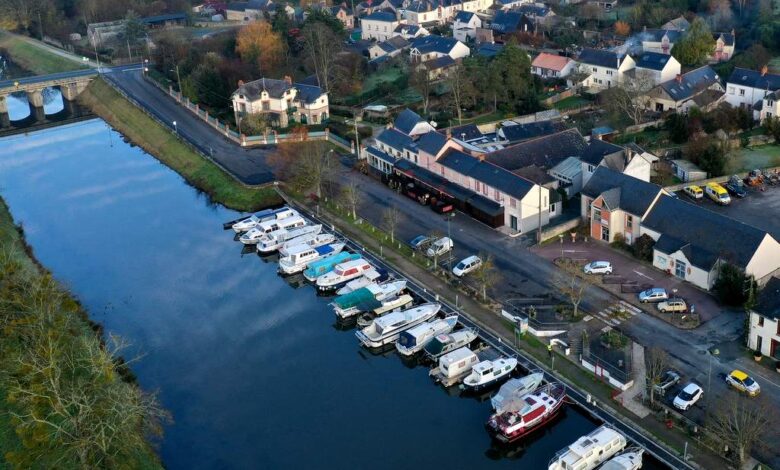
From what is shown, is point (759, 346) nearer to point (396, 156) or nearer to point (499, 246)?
point (499, 246)

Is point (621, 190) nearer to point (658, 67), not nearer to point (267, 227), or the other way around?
point (267, 227)

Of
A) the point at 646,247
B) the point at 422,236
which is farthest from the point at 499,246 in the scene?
the point at 646,247

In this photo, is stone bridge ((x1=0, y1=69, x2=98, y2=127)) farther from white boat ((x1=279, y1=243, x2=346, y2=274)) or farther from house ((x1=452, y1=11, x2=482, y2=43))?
white boat ((x1=279, y1=243, x2=346, y2=274))

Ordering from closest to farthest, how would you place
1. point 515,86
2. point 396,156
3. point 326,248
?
1. point 326,248
2. point 396,156
3. point 515,86

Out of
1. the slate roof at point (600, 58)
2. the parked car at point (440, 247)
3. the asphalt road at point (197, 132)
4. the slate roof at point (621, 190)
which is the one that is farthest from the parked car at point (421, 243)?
the slate roof at point (600, 58)

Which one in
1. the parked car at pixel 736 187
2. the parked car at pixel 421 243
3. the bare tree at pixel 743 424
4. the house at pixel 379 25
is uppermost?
the house at pixel 379 25

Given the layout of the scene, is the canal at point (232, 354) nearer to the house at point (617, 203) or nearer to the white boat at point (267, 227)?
the white boat at point (267, 227)
